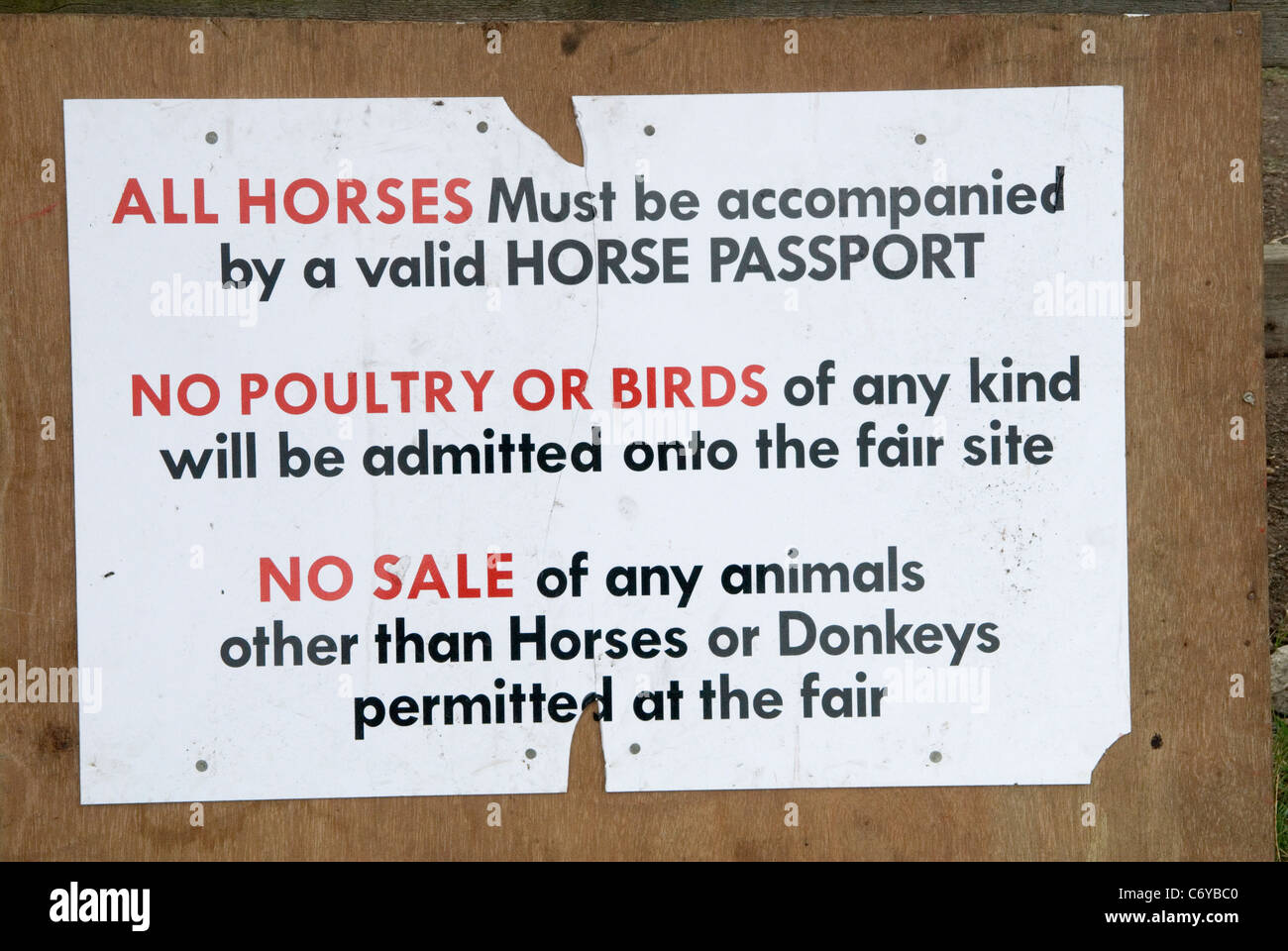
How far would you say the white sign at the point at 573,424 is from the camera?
7.73 feet

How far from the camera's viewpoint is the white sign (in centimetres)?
236

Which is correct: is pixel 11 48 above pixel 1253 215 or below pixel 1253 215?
above

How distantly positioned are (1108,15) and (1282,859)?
6.94 ft

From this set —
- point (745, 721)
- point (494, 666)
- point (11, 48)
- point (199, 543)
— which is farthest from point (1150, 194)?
point (11, 48)

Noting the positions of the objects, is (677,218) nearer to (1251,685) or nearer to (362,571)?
(362,571)

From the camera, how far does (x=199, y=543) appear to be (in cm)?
236

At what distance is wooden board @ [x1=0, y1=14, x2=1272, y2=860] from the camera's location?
7.75 ft

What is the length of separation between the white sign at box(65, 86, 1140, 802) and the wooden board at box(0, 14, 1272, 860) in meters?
0.07

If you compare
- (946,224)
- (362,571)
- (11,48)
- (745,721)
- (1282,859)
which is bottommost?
(1282,859)

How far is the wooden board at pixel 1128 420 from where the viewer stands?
7.75ft

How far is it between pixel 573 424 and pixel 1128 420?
4.26 feet

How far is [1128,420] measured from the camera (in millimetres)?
2416

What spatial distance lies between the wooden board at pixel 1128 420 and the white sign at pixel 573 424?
0.07 metres

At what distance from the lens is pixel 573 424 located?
2.38 meters
